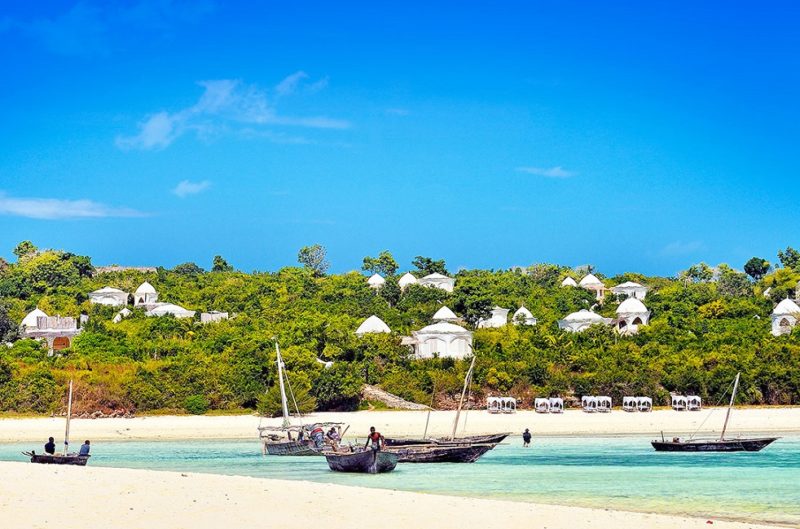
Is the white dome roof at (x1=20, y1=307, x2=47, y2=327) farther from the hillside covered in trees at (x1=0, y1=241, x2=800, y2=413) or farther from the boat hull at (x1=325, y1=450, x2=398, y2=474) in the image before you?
the boat hull at (x1=325, y1=450, x2=398, y2=474)

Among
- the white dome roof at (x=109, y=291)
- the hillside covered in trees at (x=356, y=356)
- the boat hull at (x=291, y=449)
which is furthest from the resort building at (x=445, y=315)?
the boat hull at (x=291, y=449)

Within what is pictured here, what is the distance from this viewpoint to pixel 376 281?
317 ft

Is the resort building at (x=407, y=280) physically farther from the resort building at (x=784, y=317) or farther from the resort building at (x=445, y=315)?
the resort building at (x=784, y=317)

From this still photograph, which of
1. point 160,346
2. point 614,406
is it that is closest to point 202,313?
point 160,346

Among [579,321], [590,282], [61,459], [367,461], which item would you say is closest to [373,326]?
[579,321]

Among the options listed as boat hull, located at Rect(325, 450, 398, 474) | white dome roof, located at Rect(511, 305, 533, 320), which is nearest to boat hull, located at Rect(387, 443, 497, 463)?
boat hull, located at Rect(325, 450, 398, 474)

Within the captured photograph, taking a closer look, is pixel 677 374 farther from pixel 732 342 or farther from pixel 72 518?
pixel 72 518

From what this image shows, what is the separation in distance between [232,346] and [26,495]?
35997 millimetres

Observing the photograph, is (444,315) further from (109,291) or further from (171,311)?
(109,291)

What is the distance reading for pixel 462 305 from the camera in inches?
2968

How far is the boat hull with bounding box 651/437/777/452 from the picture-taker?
37500 millimetres

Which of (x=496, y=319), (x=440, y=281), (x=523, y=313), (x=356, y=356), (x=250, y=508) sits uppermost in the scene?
(x=440, y=281)

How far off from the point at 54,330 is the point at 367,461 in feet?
139

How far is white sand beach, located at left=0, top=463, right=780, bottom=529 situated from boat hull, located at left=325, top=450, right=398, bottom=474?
5.94m
